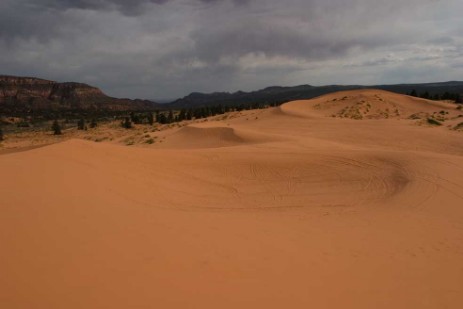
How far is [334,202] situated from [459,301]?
15.0ft

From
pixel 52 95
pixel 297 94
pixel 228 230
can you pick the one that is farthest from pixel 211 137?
pixel 297 94

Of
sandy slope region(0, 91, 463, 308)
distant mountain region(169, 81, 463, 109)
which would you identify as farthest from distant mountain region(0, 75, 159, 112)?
sandy slope region(0, 91, 463, 308)

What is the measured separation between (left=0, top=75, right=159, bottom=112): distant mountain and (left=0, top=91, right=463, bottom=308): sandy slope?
307 feet

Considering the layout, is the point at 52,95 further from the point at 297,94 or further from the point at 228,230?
the point at 228,230

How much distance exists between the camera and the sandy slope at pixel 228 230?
4.07 metres

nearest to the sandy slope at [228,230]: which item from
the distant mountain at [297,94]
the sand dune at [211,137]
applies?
the sand dune at [211,137]

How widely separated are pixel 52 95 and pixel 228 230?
125551 millimetres

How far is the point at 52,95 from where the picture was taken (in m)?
114

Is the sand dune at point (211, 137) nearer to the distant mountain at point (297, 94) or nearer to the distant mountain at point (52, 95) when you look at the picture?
the distant mountain at point (297, 94)

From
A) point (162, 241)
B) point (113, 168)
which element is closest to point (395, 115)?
point (113, 168)

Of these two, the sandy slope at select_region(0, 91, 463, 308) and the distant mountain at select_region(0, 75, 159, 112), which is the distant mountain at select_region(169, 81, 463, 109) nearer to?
the distant mountain at select_region(0, 75, 159, 112)

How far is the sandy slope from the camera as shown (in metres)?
4.07

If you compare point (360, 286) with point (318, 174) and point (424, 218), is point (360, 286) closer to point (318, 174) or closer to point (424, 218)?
point (424, 218)

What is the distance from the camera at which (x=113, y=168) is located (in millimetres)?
9883
